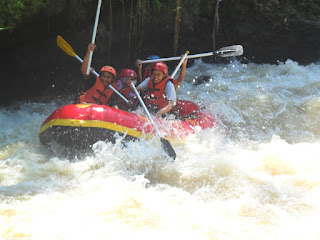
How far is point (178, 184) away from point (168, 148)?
561 mm

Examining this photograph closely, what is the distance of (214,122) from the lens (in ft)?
16.1

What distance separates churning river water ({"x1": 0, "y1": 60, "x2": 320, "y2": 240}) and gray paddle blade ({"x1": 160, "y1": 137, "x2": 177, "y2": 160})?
7 cm

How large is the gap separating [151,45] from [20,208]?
5003 mm

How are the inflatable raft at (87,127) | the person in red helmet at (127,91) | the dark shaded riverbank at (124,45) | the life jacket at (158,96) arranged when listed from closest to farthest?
1. the inflatable raft at (87,127)
2. the life jacket at (158,96)
3. the person in red helmet at (127,91)
4. the dark shaded riverbank at (124,45)

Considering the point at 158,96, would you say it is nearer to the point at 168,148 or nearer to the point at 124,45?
the point at 168,148

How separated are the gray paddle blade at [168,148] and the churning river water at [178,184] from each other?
7 cm

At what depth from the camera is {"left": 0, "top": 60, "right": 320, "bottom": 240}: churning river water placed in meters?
2.50

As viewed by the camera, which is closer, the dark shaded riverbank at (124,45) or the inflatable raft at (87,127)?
the inflatable raft at (87,127)

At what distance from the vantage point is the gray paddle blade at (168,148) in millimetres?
3734

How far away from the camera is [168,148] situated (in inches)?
148

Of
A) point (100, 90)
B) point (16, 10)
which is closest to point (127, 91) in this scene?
point (100, 90)

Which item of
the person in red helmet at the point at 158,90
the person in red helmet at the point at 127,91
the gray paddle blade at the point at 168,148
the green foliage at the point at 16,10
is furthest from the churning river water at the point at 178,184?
the green foliage at the point at 16,10

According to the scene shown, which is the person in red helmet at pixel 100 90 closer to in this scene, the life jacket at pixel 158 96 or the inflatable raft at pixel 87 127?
the life jacket at pixel 158 96

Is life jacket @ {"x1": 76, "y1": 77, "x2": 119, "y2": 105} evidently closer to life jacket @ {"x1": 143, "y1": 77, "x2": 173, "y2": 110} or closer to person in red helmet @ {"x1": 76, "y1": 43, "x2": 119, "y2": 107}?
person in red helmet @ {"x1": 76, "y1": 43, "x2": 119, "y2": 107}
